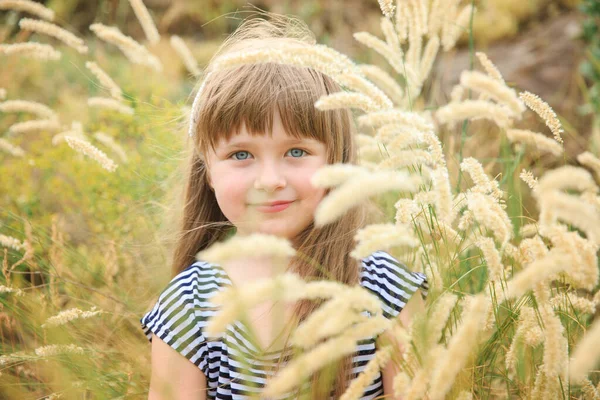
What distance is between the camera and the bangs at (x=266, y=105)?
182cm

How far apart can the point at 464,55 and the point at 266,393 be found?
19.1ft

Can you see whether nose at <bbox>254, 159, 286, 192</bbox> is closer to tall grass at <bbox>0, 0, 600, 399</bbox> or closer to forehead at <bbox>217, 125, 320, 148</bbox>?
forehead at <bbox>217, 125, 320, 148</bbox>

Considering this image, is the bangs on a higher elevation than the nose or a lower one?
higher

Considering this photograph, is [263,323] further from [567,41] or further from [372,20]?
[372,20]

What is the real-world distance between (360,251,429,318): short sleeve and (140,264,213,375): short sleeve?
0.50 meters

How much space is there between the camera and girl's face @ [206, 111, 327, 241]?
1.81m

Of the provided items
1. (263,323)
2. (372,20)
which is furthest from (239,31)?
(372,20)

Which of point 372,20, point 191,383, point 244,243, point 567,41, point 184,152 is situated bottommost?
point 191,383

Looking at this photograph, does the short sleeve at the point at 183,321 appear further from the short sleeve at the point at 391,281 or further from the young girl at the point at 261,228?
the short sleeve at the point at 391,281

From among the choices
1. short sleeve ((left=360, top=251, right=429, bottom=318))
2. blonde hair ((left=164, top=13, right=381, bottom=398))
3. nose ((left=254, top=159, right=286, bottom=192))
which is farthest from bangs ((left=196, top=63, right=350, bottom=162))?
short sleeve ((left=360, top=251, right=429, bottom=318))

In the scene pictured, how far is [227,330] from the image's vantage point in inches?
71.6

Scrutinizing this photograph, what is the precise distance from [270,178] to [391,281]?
19.6 inches

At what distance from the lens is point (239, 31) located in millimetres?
2459

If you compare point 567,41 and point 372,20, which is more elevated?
point 372,20
